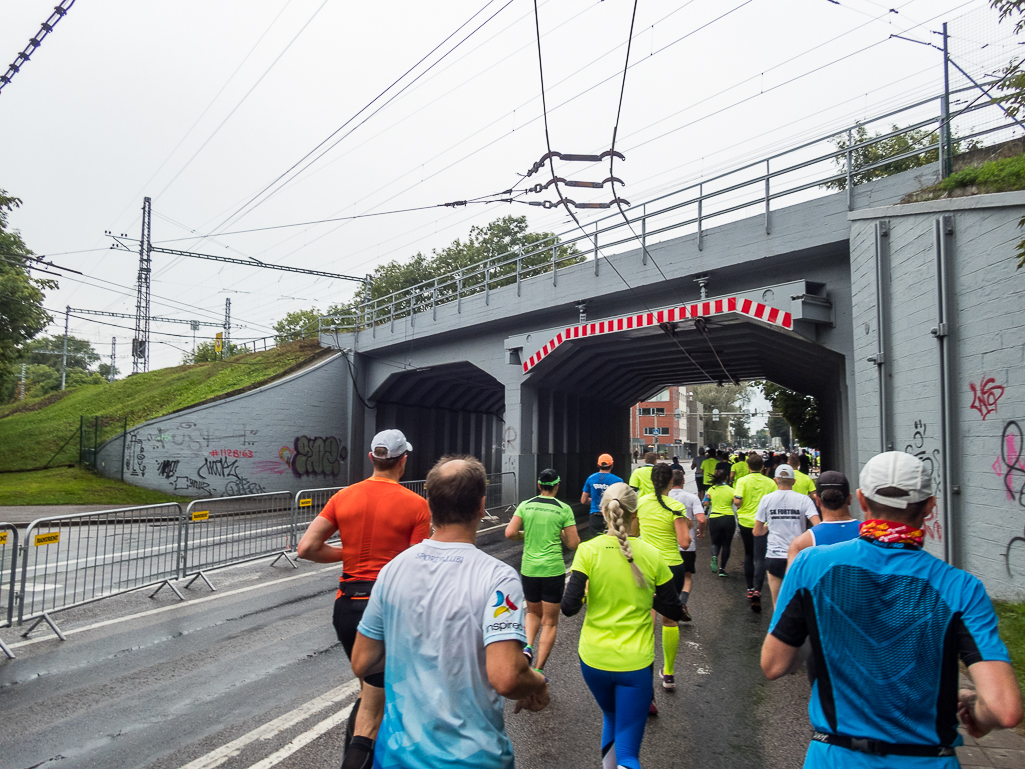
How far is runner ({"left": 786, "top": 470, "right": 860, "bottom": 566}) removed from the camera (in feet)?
15.1

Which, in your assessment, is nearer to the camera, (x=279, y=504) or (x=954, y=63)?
(x=954, y=63)

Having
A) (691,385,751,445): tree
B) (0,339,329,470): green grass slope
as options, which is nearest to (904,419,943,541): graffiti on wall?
(0,339,329,470): green grass slope

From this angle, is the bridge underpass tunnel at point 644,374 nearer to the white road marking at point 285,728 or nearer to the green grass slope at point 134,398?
the white road marking at point 285,728

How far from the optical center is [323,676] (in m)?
5.76

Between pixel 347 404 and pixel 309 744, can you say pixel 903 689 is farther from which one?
pixel 347 404

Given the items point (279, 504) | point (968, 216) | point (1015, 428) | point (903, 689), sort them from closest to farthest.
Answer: point (903, 689) < point (1015, 428) < point (968, 216) < point (279, 504)

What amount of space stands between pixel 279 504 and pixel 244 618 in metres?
4.63

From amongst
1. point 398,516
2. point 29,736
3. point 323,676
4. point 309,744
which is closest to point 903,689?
point 398,516

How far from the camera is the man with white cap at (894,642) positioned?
198 cm

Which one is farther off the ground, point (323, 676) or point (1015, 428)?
point (1015, 428)

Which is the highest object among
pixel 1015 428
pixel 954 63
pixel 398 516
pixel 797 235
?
pixel 954 63

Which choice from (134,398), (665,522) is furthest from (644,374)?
(134,398)

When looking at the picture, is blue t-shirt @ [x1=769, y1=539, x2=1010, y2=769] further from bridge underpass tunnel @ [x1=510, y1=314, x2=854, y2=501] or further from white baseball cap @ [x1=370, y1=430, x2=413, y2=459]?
bridge underpass tunnel @ [x1=510, y1=314, x2=854, y2=501]

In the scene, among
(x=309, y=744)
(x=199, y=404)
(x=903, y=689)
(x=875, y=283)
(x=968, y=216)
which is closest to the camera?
(x=903, y=689)
